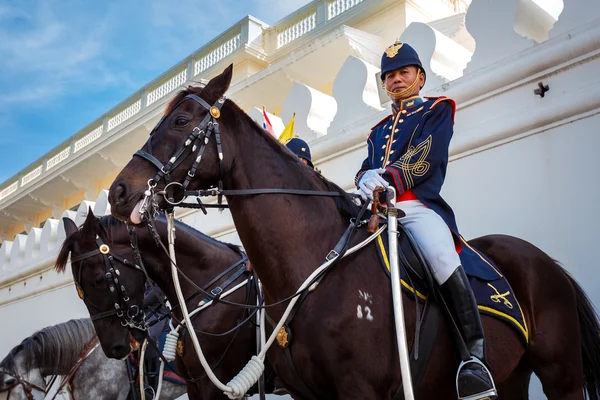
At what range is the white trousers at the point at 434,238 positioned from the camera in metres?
2.92

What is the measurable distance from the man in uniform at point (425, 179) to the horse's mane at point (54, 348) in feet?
12.1

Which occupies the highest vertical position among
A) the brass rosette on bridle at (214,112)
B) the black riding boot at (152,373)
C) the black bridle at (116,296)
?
the brass rosette on bridle at (214,112)

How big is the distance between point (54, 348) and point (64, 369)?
225 mm

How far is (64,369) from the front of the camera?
226 inches

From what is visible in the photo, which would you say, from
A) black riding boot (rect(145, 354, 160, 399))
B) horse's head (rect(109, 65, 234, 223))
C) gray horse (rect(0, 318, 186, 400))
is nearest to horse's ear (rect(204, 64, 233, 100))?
horse's head (rect(109, 65, 234, 223))

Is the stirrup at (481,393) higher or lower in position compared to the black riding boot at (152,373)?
lower

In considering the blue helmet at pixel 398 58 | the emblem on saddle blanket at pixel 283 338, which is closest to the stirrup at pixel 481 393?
the emblem on saddle blanket at pixel 283 338

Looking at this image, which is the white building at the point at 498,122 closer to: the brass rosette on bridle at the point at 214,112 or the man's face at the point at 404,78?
the man's face at the point at 404,78

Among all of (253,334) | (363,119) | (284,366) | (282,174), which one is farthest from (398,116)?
(363,119)

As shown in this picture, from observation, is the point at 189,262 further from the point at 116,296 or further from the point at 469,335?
the point at 469,335

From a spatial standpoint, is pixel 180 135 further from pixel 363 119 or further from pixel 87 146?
pixel 87 146

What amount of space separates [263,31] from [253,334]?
36.9 ft

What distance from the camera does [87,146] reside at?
1730 cm

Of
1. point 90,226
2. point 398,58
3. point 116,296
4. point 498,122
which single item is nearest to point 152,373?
point 116,296
